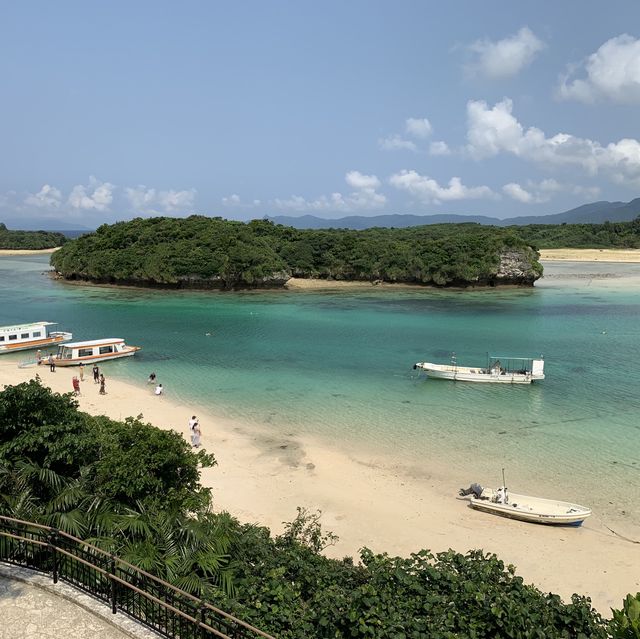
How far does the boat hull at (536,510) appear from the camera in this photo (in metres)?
15.5

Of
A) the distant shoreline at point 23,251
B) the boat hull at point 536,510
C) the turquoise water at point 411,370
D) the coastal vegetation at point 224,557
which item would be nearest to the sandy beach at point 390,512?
the boat hull at point 536,510

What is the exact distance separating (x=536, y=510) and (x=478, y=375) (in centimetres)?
1565

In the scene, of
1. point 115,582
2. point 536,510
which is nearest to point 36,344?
point 536,510

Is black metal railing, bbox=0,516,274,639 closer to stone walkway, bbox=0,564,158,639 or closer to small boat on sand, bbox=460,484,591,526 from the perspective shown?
stone walkway, bbox=0,564,158,639

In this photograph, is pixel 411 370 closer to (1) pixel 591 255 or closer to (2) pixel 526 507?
(2) pixel 526 507

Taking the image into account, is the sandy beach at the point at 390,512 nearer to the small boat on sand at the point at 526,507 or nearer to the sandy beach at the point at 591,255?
the small boat on sand at the point at 526,507

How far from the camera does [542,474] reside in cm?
1900

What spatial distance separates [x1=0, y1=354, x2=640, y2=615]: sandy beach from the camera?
1362cm

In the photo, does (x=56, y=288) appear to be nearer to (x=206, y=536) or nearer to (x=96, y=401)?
(x=96, y=401)

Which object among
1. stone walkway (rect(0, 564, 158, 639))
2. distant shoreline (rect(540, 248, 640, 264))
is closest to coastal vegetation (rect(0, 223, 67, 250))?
distant shoreline (rect(540, 248, 640, 264))

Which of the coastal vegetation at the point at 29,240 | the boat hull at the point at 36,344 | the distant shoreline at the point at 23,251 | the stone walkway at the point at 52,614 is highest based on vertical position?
the coastal vegetation at the point at 29,240

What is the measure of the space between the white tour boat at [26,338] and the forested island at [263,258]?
34843 millimetres

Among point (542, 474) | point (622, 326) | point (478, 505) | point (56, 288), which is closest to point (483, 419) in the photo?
point (542, 474)

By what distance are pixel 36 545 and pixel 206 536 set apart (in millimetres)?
2609
